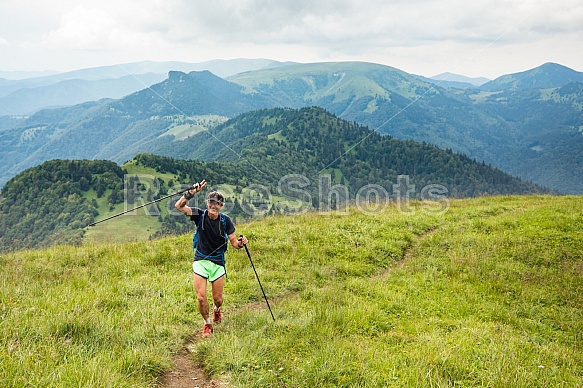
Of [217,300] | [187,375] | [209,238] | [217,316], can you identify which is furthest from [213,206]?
[187,375]

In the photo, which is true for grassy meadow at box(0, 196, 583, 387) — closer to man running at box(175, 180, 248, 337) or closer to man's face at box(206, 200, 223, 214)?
man running at box(175, 180, 248, 337)

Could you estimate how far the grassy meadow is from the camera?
Result: 593cm

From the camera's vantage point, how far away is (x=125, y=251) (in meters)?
13.5

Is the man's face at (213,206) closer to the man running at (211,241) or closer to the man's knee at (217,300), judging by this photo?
the man running at (211,241)

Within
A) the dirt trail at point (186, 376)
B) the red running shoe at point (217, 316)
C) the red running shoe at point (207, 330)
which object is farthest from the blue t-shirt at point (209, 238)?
the dirt trail at point (186, 376)

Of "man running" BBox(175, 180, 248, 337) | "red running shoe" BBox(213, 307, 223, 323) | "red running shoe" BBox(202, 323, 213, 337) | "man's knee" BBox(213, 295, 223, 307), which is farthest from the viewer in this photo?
"red running shoe" BBox(213, 307, 223, 323)

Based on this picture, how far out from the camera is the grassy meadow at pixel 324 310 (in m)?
5.93

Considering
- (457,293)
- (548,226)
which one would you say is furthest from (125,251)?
(548,226)

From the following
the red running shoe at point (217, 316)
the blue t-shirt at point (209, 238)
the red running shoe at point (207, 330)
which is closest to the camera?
the red running shoe at point (207, 330)

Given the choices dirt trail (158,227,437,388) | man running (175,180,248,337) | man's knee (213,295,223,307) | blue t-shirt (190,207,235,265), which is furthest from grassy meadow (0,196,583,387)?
blue t-shirt (190,207,235,265)

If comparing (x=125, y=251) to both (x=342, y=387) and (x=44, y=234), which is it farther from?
(x=44, y=234)

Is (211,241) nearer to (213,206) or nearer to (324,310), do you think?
(213,206)

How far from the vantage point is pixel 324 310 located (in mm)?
8367

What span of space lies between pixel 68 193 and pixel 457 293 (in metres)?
186
